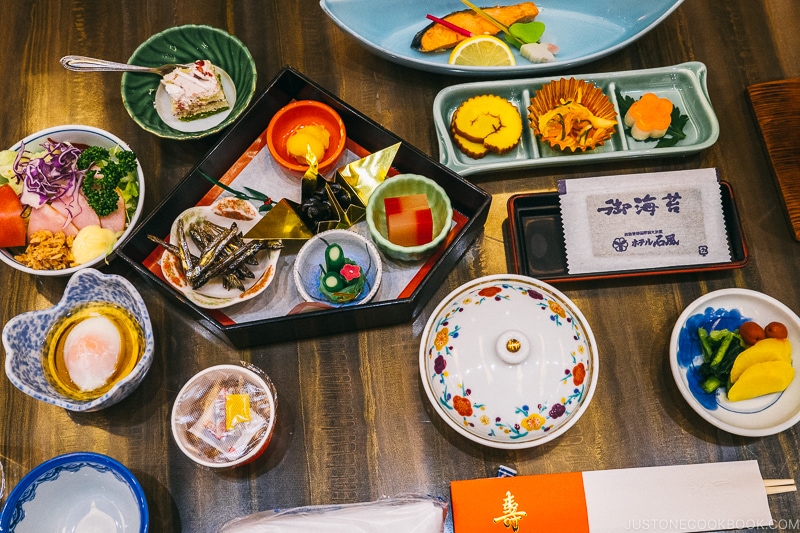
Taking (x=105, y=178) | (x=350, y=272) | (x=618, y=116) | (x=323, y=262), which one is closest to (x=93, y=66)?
(x=105, y=178)

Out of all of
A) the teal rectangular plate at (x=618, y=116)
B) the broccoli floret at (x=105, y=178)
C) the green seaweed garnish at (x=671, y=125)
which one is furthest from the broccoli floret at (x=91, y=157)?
the green seaweed garnish at (x=671, y=125)

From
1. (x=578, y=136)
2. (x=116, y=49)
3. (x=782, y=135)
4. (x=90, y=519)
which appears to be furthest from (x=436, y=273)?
(x=116, y=49)

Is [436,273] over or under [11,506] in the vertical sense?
over

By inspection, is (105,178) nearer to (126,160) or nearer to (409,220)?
(126,160)

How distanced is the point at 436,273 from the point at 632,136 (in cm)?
79

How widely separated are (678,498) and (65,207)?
177cm

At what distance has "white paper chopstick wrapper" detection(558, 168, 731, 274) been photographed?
63.9 inches

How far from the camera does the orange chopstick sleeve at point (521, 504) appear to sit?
140 cm

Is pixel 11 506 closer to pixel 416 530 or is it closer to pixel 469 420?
pixel 416 530

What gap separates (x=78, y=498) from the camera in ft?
4.69

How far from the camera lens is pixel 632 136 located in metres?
1.79

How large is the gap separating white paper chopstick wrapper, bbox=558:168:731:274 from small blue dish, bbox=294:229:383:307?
1.79 ft

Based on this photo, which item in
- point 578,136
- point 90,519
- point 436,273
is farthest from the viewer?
point 578,136

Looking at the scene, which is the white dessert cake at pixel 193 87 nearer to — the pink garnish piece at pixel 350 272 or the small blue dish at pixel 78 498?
the pink garnish piece at pixel 350 272
